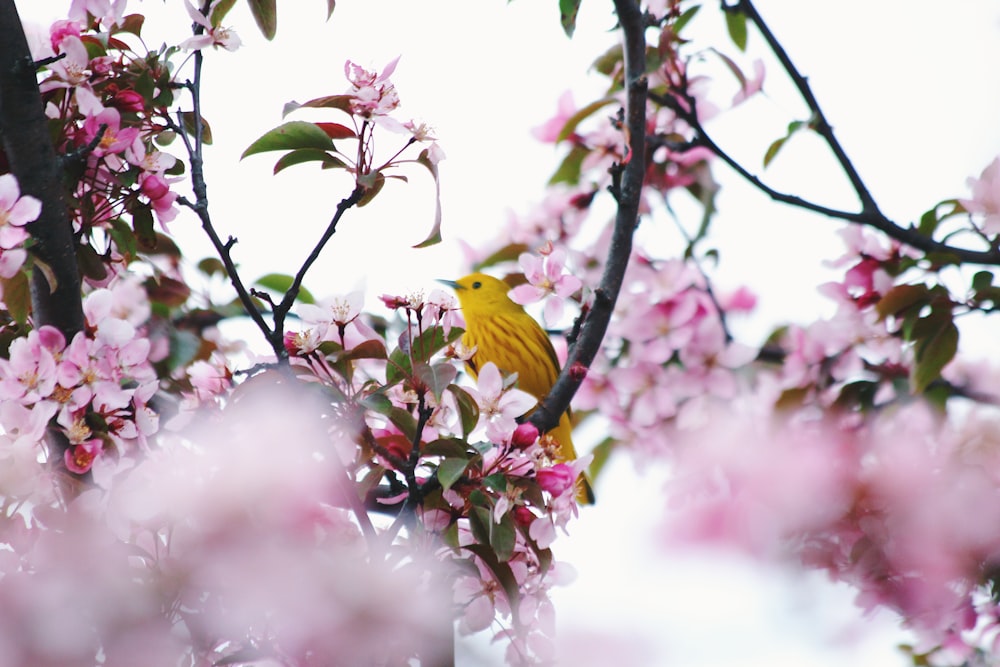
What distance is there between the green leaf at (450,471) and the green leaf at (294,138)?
523 millimetres

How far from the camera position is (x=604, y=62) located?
9.93 ft

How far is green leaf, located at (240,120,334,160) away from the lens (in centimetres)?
155

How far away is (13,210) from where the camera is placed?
149 cm

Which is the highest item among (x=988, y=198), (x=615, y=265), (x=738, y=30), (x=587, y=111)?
(x=738, y=30)

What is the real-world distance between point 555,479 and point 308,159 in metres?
0.63

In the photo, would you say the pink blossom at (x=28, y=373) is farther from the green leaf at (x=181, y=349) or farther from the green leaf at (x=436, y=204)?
the green leaf at (x=181, y=349)

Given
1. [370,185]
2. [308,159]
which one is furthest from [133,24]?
[370,185]

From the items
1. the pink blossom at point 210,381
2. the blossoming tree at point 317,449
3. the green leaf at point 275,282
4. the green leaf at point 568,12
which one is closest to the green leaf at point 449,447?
the blossoming tree at point 317,449

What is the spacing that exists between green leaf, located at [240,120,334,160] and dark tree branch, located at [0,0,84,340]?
33 centimetres

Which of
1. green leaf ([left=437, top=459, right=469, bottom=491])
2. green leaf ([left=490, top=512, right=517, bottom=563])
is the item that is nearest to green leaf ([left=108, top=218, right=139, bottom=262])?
green leaf ([left=437, top=459, right=469, bottom=491])

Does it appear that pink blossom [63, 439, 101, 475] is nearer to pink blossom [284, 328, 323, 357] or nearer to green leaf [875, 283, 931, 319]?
pink blossom [284, 328, 323, 357]

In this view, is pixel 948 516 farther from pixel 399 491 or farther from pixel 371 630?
pixel 371 630

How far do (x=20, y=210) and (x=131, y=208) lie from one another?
0.28 meters

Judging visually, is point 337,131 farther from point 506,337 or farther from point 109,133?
point 506,337
